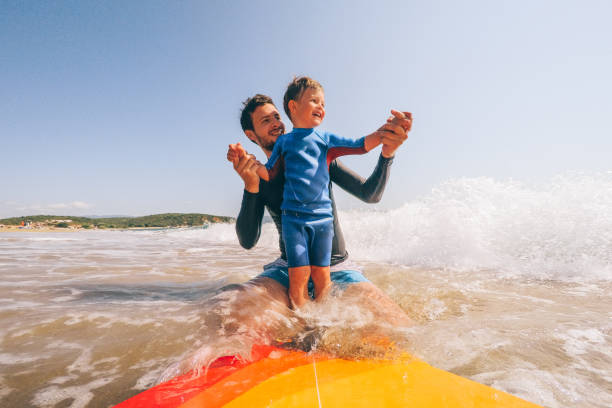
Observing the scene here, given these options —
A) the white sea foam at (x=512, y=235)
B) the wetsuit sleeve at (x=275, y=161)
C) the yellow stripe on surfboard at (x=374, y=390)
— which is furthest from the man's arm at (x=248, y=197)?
the white sea foam at (x=512, y=235)

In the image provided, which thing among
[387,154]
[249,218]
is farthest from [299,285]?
[387,154]

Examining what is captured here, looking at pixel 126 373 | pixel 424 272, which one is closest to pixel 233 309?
pixel 126 373

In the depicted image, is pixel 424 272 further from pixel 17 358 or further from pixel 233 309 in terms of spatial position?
pixel 17 358

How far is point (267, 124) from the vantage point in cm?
227

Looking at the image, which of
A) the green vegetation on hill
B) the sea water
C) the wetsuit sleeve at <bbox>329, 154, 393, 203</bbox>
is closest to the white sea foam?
the sea water

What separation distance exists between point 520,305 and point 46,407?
3392mm

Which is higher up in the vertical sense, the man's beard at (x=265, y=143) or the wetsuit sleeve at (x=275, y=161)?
the man's beard at (x=265, y=143)

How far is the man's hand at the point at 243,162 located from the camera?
69.6 inches

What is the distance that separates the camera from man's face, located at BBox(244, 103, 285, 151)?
227 cm

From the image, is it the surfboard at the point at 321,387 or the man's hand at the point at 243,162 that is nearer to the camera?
the surfboard at the point at 321,387

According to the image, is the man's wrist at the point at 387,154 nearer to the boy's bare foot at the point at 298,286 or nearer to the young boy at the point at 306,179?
the young boy at the point at 306,179

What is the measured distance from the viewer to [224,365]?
1.46m

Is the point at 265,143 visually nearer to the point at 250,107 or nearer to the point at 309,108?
the point at 250,107

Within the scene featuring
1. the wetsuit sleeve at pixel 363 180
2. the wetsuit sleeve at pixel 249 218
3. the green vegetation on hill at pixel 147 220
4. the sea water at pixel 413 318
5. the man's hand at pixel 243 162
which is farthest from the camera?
the green vegetation on hill at pixel 147 220
